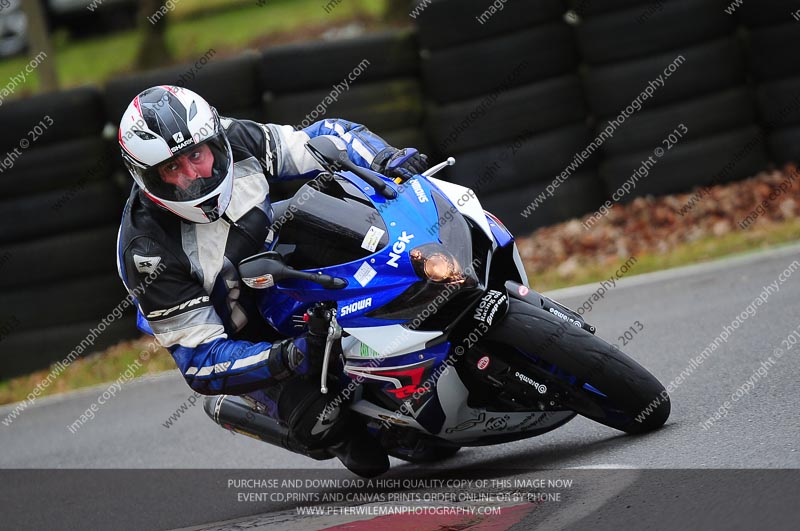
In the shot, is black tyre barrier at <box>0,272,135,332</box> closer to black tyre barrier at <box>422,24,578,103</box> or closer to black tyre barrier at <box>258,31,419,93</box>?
black tyre barrier at <box>258,31,419,93</box>

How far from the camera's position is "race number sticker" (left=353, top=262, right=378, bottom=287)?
13.3ft

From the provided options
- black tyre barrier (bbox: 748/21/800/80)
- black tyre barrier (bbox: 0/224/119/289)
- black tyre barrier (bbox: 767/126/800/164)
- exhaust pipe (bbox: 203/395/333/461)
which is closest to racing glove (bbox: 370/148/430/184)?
exhaust pipe (bbox: 203/395/333/461)

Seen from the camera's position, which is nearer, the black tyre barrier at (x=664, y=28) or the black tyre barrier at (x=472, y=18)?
the black tyre barrier at (x=664, y=28)

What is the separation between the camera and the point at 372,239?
4059 millimetres

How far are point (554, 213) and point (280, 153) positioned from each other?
15.9 feet

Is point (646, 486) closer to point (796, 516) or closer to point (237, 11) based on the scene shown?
point (796, 516)

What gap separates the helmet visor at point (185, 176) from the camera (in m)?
4.38

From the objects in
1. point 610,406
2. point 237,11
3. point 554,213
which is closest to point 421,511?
point 610,406

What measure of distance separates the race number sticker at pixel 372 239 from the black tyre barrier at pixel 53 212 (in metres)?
5.67

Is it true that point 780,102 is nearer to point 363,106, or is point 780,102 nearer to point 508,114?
point 508,114

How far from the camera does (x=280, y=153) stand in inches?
200

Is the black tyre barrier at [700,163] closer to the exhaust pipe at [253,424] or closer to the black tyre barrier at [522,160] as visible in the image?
the black tyre barrier at [522,160]

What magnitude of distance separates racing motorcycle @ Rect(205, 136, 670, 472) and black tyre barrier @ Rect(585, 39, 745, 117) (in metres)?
5.03

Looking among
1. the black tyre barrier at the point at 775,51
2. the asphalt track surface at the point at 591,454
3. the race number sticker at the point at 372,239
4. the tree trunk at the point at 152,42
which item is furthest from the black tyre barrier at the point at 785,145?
the tree trunk at the point at 152,42
